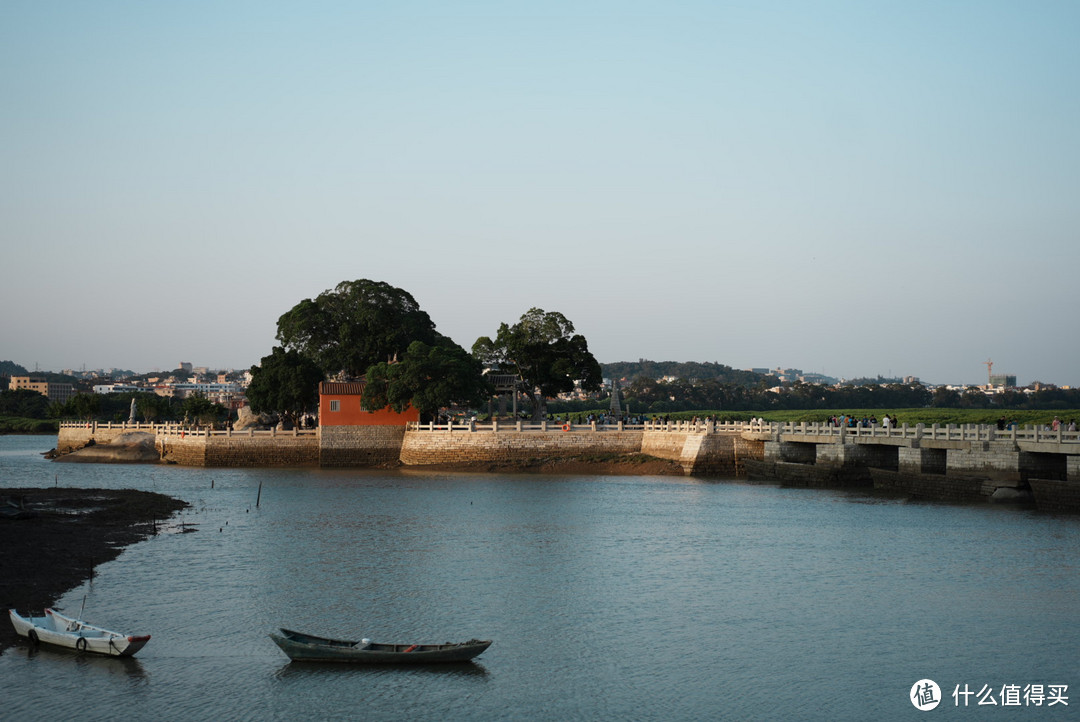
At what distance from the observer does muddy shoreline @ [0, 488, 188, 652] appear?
23.5 m

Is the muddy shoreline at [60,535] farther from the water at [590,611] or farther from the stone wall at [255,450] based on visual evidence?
the stone wall at [255,450]

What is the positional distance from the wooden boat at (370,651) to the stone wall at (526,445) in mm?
40646

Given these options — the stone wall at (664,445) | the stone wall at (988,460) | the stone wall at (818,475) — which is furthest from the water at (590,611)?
the stone wall at (664,445)

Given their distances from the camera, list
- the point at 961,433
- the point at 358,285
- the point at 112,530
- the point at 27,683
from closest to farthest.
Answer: the point at 27,683 < the point at 112,530 < the point at 961,433 < the point at 358,285

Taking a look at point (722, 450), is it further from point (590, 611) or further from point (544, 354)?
point (590, 611)

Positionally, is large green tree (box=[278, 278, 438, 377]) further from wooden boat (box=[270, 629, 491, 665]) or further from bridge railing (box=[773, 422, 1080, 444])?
wooden boat (box=[270, 629, 491, 665])

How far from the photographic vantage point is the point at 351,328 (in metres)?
71.9

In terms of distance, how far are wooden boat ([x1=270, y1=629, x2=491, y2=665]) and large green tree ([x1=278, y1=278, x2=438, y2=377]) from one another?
53.4 metres

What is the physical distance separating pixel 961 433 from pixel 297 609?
30.7m

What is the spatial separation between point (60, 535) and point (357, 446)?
3338cm

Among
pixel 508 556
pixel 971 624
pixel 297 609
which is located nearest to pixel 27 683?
pixel 297 609

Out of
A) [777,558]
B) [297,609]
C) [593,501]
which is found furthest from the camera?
[593,501]

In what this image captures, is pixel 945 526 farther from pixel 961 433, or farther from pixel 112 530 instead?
pixel 112 530

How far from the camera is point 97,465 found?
68562 mm
